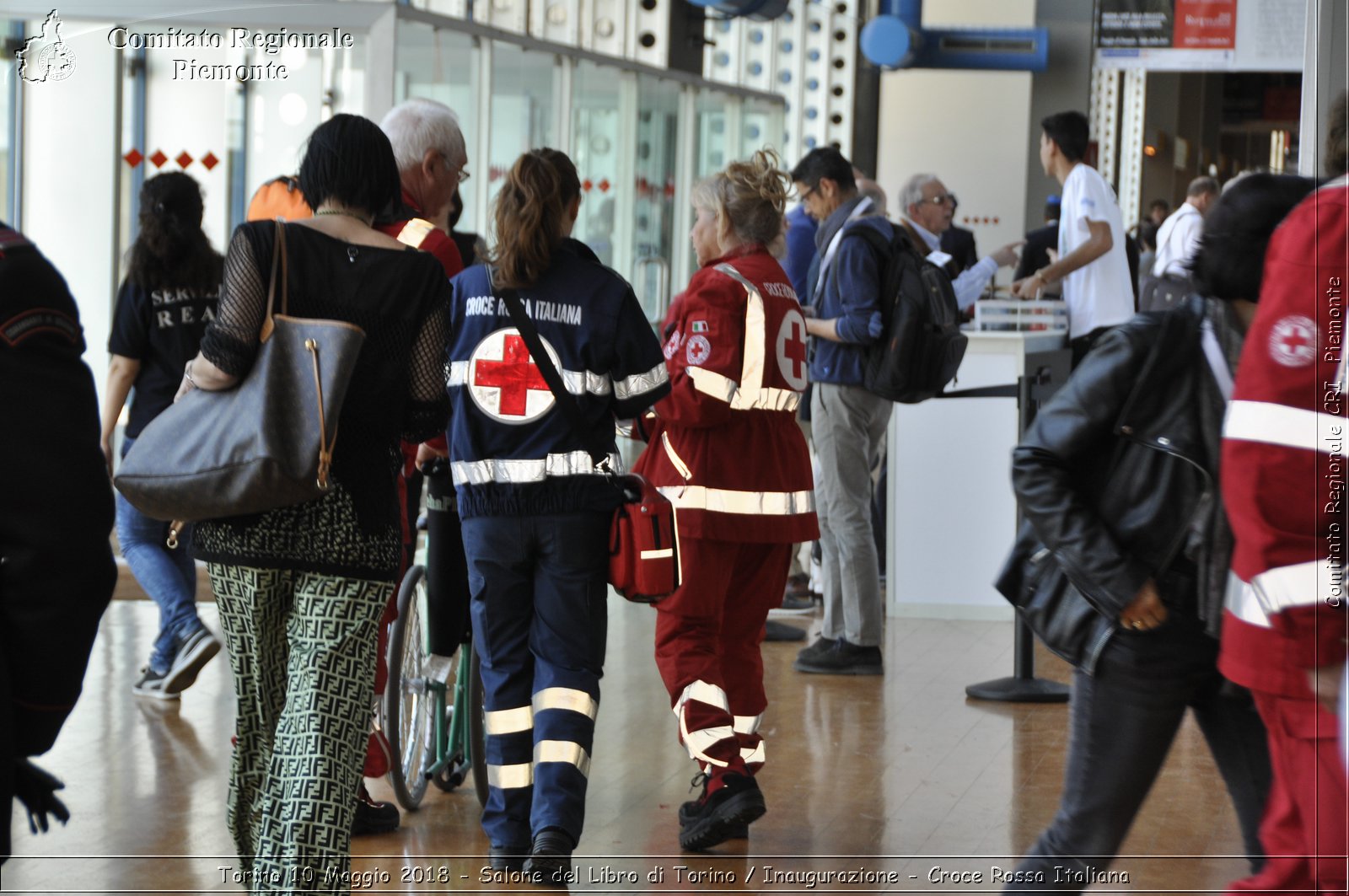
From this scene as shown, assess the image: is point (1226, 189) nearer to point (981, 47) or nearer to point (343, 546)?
point (343, 546)

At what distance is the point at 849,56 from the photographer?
17328 millimetres

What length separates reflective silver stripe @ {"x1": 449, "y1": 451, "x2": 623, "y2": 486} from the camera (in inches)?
146

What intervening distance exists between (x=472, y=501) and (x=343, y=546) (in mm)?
732

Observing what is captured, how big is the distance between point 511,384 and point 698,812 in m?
1.23

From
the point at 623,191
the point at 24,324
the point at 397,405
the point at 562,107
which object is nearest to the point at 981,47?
the point at 623,191

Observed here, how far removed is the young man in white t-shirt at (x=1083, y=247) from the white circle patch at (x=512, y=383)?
3.62m

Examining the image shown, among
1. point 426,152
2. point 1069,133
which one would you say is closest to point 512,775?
point 426,152

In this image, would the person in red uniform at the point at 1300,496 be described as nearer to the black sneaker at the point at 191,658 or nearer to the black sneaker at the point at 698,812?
the black sneaker at the point at 698,812

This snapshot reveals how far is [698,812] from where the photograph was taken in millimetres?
4152

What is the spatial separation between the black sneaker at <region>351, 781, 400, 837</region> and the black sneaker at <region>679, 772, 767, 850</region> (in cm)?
75

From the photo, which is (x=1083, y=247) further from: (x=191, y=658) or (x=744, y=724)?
(x=191, y=658)

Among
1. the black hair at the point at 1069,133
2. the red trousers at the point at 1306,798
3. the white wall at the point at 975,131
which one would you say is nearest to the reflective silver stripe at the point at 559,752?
the red trousers at the point at 1306,798

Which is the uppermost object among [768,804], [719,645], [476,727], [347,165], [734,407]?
[347,165]

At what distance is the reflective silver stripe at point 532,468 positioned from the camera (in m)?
3.72
